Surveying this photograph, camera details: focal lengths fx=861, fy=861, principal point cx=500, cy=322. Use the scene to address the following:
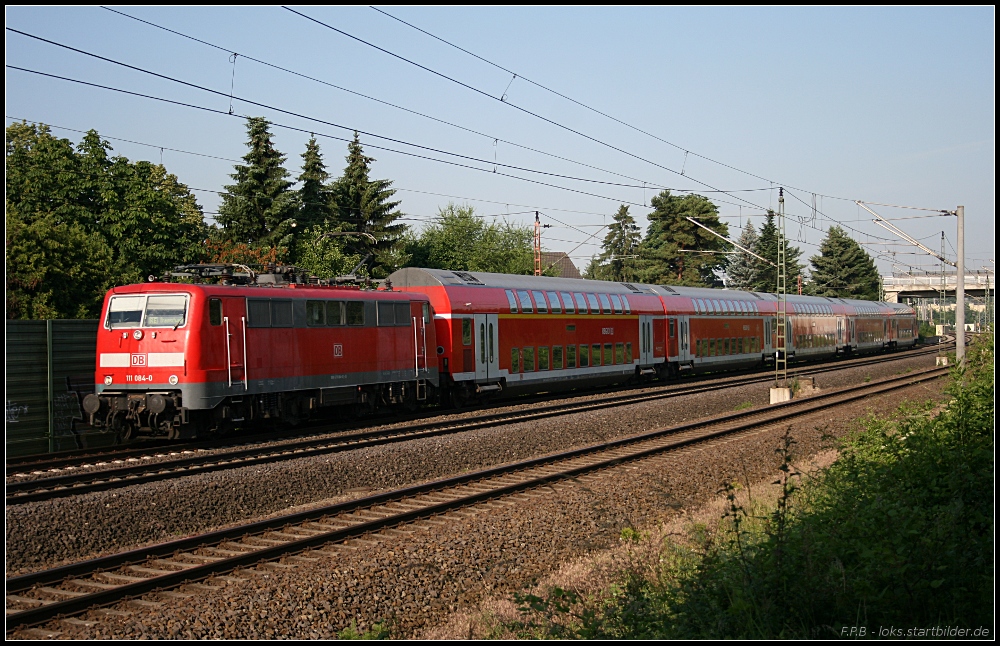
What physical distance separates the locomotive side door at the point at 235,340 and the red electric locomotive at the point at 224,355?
0.02 meters

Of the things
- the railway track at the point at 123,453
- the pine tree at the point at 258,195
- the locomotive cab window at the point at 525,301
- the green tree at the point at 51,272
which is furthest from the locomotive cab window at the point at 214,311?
the pine tree at the point at 258,195

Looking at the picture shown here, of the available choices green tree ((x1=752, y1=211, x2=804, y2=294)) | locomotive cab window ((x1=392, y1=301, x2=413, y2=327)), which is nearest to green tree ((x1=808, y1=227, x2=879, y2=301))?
green tree ((x1=752, y1=211, x2=804, y2=294))

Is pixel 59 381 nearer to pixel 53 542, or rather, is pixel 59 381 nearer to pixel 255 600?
pixel 53 542

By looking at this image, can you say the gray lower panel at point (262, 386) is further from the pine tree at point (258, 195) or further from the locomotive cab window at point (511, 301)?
the pine tree at point (258, 195)

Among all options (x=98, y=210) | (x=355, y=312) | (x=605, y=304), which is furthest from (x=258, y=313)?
(x=98, y=210)

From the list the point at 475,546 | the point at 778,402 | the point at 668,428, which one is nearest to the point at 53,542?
the point at 475,546

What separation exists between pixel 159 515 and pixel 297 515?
1.92 m

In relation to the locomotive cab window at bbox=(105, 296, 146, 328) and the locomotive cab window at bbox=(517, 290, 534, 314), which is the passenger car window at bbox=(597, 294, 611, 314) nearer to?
the locomotive cab window at bbox=(517, 290, 534, 314)

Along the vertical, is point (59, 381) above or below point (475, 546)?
above

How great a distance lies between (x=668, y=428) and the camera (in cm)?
2097

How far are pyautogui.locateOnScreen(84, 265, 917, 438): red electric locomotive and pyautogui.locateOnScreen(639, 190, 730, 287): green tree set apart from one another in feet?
171

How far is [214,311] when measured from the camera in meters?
17.7

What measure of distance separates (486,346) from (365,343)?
5522 millimetres

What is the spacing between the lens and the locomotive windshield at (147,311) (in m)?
17.5
